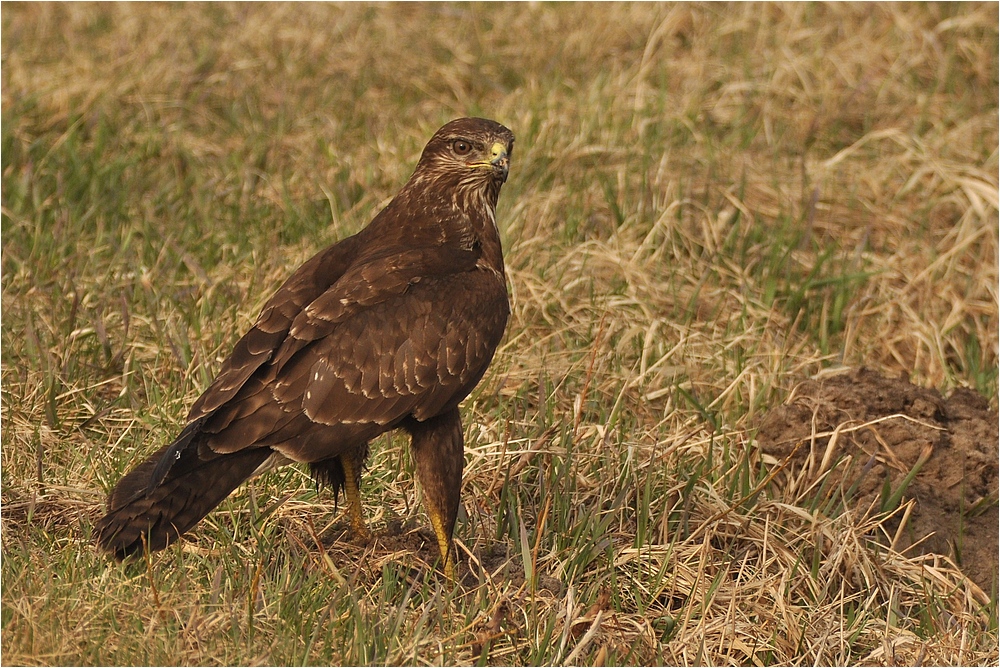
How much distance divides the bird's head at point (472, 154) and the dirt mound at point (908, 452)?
157cm

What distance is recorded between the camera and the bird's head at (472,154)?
4586 mm

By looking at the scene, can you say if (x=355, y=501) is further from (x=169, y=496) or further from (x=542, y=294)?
(x=542, y=294)

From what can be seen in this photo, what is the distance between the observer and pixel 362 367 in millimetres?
4090

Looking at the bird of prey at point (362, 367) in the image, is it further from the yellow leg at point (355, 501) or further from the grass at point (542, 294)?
the grass at point (542, 294)

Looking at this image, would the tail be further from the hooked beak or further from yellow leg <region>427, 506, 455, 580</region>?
the hooked beak

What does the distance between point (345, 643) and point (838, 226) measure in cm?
445

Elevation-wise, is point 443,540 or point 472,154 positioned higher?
point 472,154

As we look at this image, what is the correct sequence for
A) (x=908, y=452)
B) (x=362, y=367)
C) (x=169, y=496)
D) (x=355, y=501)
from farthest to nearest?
(x=908, y=452) → (x=355, y=501) → (x=362, y=367) → (x=169, y=496)

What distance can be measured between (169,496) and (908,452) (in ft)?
9.75

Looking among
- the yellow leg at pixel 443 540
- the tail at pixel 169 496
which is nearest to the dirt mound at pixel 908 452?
the yellow leg at pixel 443 540

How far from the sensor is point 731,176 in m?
7.25

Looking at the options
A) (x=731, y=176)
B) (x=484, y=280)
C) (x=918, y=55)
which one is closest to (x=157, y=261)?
(x=484, y=280)

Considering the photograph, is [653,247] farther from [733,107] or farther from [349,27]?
[349,27]

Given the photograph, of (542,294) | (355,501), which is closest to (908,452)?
(542,294)
